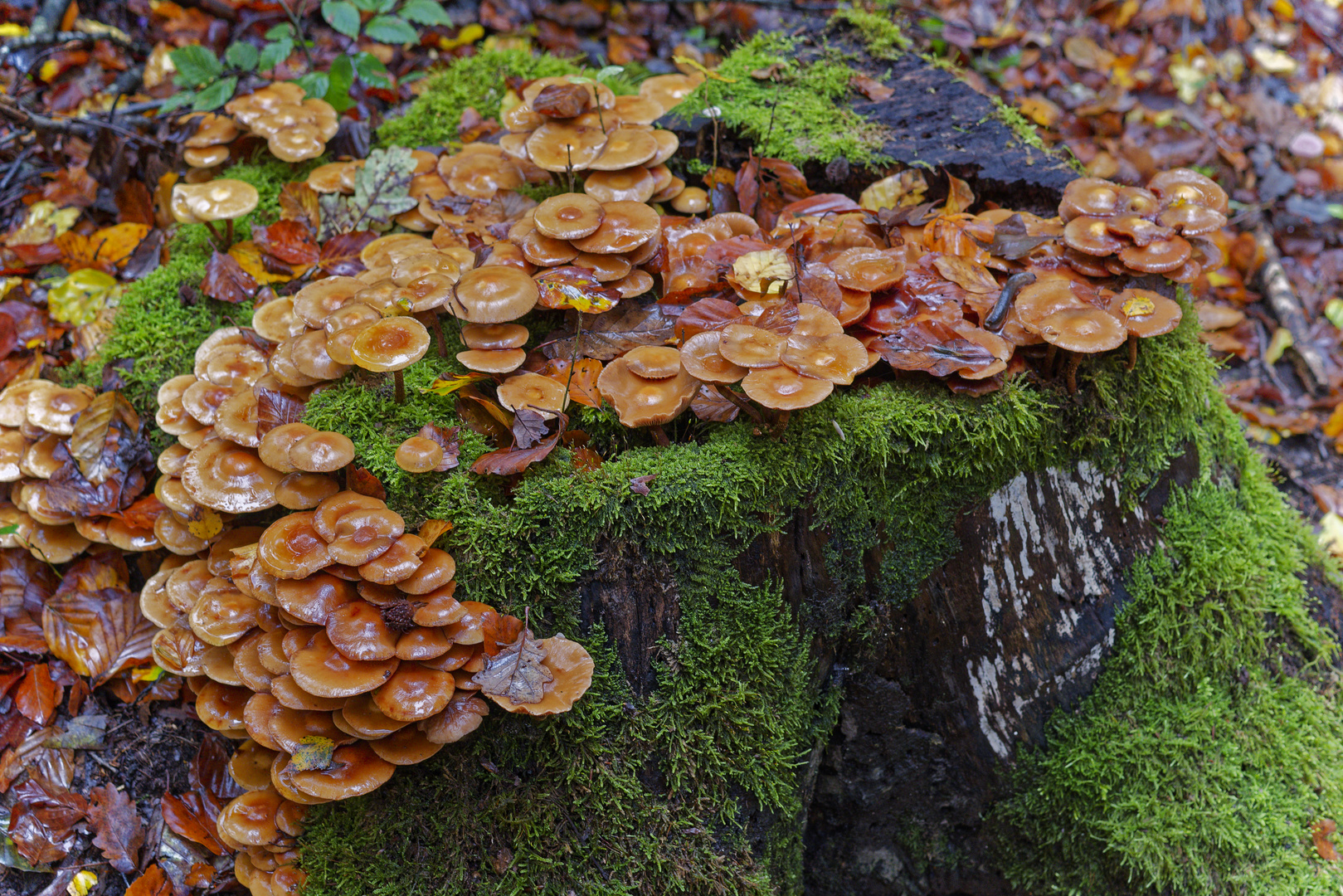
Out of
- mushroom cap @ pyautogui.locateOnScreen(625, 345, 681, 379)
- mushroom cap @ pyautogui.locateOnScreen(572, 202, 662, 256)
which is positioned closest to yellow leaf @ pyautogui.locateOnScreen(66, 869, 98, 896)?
mushroom cap @ pyautogui.locateOnScreen(625, 345, 681, 379)

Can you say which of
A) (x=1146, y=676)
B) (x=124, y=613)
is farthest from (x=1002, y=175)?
(x=124, y=613)

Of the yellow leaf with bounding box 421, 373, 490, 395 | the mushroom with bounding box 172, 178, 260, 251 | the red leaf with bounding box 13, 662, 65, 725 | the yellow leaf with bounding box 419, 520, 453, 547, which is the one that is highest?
the mushroom with bounding box 172, 178, 260, 251

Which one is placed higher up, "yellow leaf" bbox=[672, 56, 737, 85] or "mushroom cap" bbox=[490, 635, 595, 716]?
"yellow leaf" bbox=[672, 56, 737, 85]

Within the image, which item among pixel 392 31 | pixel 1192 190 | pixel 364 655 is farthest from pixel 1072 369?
pixel 392 31

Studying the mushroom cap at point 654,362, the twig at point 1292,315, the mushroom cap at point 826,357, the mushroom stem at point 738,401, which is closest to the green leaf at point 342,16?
the mushroom cap at point 654,362

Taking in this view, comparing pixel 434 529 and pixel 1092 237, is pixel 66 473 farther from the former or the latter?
pixel 1092 237

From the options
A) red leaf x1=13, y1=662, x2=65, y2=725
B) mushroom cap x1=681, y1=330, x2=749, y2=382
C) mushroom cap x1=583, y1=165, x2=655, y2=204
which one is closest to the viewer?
mushroom cap x1=681, y1=330, x2=749, y2=382

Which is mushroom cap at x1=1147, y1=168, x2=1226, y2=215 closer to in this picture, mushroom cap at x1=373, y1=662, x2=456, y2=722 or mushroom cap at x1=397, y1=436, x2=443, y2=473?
mushroom cap at x1=397, y1=436, x2=443, y2=473

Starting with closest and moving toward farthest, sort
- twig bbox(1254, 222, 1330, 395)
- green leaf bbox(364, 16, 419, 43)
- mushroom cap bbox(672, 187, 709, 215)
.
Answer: mushroom cap bbox(672, 187, 709, 215) → green leaf bbox(364, 16, 419, 43) → twig bbox(1254, 222, 1330, 395)
